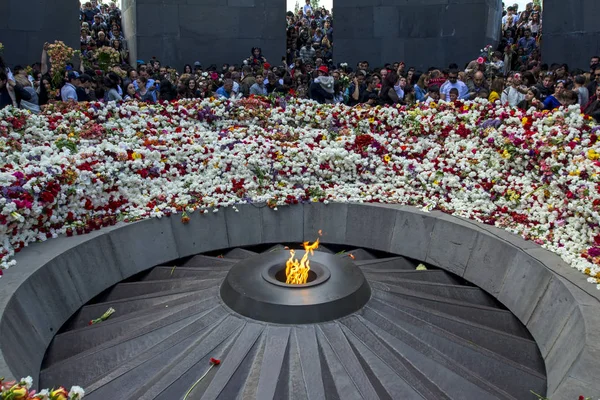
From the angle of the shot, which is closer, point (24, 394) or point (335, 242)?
point (24, 394)

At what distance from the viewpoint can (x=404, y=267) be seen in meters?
6.41

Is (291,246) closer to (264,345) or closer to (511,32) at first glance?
(264,345)

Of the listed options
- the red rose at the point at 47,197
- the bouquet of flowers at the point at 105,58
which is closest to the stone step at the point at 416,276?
the red rose at the point at 47,197

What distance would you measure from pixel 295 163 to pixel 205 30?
1026cm

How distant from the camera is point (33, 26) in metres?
14.0

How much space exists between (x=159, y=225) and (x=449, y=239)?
3.38 meters

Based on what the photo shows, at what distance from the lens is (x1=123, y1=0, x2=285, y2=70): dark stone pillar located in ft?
51.7

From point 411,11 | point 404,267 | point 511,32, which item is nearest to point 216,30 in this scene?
point 411,11

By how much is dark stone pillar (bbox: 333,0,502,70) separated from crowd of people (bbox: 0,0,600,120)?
0.96 meters

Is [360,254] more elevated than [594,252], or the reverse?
[594,252]

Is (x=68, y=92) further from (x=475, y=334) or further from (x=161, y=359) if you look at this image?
(x=475, y=334)

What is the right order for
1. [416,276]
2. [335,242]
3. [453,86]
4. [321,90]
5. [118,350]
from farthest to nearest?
[321,90] < [453,86] < [335,242] < [416,276] < [118,350]

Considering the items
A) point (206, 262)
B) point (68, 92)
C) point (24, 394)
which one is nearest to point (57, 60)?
point (68, 92)

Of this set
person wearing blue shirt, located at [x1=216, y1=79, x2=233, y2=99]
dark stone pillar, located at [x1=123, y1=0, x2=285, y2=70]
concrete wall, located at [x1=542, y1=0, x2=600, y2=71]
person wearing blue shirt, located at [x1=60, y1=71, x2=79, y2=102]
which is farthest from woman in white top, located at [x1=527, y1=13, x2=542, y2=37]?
person wearing blue shirt, located at [x1=60, y1=71, x2=79, y2=102]
